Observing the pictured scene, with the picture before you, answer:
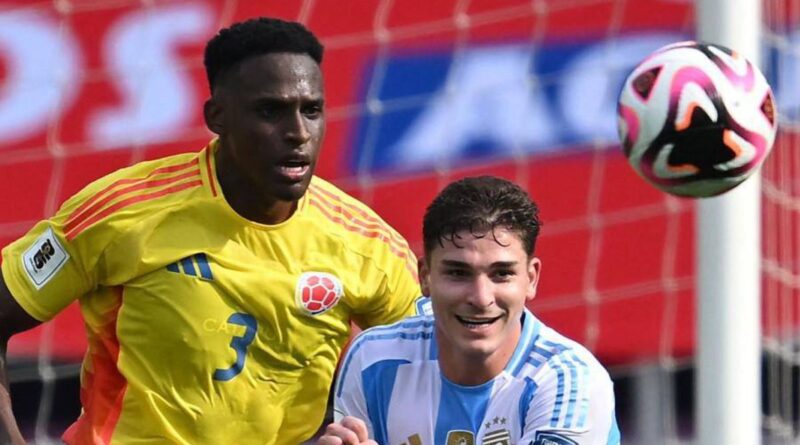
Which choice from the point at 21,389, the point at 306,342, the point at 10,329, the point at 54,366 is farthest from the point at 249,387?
the point at 21,389

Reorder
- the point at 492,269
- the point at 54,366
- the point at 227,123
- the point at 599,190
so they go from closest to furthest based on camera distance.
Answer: the point at 492,269, the point at 227,123, the point at 54,366, the point at 599,190

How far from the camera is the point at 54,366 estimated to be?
6535mm

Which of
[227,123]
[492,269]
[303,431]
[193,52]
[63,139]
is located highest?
[193,52]

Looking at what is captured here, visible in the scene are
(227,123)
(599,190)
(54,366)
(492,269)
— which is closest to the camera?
(492,269)

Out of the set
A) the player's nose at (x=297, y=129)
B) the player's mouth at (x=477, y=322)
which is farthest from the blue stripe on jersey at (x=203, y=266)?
the player's mouth at (x=477, y=322)

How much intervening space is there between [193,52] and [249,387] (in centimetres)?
309

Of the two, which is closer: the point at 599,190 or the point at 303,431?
the point at 303,431

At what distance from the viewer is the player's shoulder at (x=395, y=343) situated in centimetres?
355

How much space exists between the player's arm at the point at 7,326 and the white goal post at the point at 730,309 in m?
1.87

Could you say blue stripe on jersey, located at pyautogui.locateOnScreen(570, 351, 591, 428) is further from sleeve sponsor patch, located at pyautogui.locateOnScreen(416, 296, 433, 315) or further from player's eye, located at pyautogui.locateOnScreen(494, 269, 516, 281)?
sleeve sponsor patch, located at pyautogui.locateOnScreen(416, 296, 433, 315)

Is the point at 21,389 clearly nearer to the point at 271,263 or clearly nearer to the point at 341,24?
the point at 341,24

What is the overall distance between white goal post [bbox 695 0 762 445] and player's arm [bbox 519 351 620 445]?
129cm

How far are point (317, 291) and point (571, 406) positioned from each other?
2.43 feet

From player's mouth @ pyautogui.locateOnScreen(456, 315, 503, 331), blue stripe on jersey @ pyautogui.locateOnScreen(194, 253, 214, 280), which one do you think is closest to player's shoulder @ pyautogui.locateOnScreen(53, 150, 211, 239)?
blue stripe on jersey @ pyautogui.locateOnScreen(194, 253, 214, 280)
